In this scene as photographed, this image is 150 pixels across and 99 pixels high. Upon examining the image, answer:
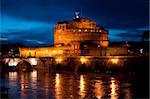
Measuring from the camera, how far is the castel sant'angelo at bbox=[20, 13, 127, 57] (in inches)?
3034

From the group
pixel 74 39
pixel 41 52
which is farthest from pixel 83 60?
pixel 41 52

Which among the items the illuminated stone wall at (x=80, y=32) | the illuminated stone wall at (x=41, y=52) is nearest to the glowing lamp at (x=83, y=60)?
the illuminated stone wall at (x=41, y=52)

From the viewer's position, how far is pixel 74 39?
8025 centimetres

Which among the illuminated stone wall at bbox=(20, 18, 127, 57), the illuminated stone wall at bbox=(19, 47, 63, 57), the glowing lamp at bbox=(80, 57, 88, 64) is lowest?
the glowing lamp at bbox=(80, 57, 88, 64)

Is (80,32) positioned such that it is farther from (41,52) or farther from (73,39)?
(41,52)

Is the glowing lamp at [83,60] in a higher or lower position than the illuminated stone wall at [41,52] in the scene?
lower

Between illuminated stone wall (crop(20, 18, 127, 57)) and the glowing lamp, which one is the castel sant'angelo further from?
the glowing lamp

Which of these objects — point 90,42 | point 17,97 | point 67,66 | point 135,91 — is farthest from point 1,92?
point 90,42

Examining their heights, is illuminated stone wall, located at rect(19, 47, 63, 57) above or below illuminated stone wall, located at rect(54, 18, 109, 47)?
below

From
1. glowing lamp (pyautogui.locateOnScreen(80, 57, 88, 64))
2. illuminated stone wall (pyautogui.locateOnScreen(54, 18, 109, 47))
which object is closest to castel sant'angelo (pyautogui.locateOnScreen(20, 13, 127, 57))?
illuminated stone wall (pyautogui.locateOnScreen(54, 18, 109, 47))

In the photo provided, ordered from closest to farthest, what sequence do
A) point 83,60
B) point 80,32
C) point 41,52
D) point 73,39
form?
point 83,60
point 80,32
point 73,39
point 41,52

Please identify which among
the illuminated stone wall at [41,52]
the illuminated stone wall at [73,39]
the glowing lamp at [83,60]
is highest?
the illuminated stone wall at [73,39]

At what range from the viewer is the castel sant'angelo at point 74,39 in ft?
253

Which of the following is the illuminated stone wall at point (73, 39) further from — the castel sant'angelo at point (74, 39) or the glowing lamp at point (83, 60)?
the glowing lamp at point (83, 60)
